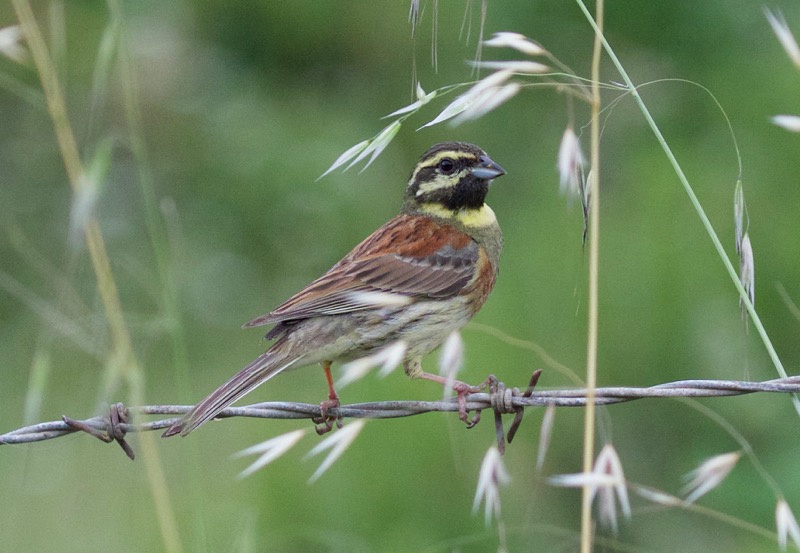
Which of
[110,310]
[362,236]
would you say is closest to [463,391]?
[110,310]

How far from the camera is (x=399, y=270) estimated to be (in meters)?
4.90

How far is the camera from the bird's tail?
3686mm

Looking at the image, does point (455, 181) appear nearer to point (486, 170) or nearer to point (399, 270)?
point (486, 170)

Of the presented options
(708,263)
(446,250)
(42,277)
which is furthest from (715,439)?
(42,277)

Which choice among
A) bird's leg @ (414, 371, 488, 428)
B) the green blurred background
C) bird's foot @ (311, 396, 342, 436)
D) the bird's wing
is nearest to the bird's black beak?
the bird's wing

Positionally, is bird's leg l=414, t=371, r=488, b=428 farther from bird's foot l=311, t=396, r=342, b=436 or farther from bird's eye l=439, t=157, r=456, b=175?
bird's eye l=439, t=157, r=456, b=175

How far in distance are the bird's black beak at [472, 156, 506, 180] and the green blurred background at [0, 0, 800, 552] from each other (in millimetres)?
731

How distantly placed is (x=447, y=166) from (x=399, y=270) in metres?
0.55

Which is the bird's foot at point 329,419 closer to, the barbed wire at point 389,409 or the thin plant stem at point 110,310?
the barbed wire at point 389,409

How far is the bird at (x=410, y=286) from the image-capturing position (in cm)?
450

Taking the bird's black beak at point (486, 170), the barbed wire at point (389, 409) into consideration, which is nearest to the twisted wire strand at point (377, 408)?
the barbed wire at point (389, 409)

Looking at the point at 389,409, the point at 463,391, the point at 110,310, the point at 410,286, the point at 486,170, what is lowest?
the point at 389,409

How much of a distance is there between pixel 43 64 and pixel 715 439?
14.0 feet

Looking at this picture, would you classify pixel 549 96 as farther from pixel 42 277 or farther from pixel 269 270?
pixel 42 277
